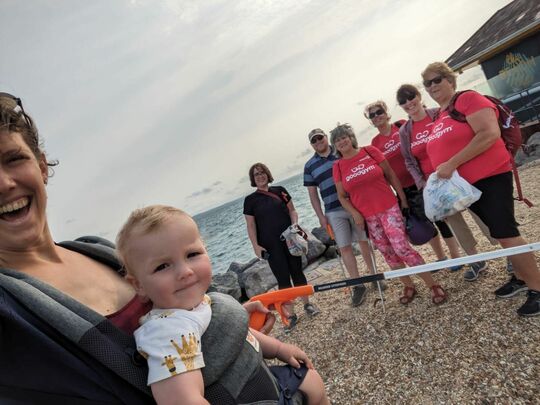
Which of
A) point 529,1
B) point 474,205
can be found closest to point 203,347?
point 474,205

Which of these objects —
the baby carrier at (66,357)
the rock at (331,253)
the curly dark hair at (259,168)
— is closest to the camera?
the baby carrier at (66,357)

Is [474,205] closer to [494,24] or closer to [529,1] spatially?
[529,1]

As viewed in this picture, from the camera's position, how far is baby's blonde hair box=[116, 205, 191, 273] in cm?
138

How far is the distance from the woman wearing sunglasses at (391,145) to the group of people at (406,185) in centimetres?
1

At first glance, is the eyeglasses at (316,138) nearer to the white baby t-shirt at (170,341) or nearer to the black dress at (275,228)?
the black dress at (275,228)

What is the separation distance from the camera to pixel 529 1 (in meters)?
14.5

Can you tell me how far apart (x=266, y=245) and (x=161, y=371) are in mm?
4360

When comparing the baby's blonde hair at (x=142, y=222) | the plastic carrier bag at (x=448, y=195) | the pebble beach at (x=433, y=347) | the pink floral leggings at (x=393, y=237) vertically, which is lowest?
the pebble beach at (x=433, y=347)

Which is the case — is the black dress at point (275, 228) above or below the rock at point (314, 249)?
above

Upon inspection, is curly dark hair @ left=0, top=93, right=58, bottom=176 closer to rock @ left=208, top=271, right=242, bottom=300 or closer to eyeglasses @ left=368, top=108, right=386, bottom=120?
eyeglasses @ left=368, top=108, right=386, bottom=120

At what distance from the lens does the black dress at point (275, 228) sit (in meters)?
5.36

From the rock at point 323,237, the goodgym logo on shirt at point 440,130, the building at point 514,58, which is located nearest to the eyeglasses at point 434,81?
the goodgym logo on shirt at point 440,130

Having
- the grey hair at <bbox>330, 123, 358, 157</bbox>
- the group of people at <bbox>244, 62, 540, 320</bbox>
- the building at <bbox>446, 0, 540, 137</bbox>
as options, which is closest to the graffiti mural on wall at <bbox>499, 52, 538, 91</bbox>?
the building at <bbox>446, 0, 540, 137</bbox>

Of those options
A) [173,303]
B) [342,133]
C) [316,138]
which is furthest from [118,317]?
[316,138]
